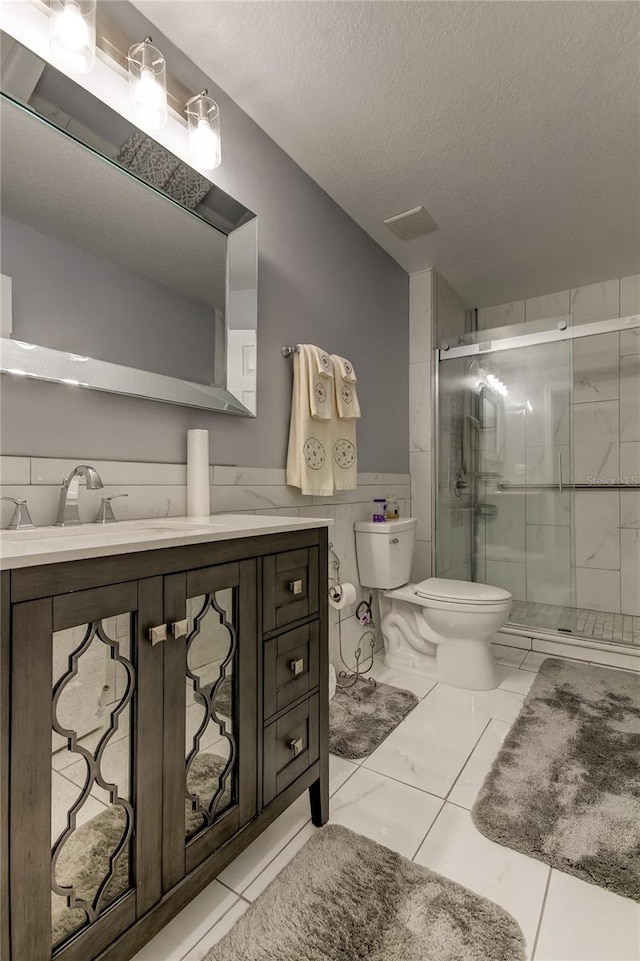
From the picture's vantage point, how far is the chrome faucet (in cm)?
113

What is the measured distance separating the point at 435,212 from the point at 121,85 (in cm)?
156

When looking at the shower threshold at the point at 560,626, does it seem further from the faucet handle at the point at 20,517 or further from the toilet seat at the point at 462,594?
the faucet handle at the point at 20,517

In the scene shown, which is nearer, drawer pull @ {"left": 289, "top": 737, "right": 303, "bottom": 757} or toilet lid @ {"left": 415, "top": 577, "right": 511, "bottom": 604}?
drawer pull @ {"left": 289, "top": 737, "right": 303, "bottom": 757}

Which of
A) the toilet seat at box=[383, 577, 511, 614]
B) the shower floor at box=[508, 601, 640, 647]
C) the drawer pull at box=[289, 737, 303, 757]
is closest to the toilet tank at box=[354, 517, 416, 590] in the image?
the toilet seat at box=[383, 577, 511, 614]

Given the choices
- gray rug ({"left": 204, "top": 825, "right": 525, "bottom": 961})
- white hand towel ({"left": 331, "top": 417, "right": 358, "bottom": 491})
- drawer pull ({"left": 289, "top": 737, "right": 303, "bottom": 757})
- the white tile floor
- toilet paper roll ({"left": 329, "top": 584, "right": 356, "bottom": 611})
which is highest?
white hand towel ({"left": 331, "top": 417, "right": 358, "bottom": 491})

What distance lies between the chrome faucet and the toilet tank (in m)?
1.45

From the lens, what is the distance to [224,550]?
100 centimetres

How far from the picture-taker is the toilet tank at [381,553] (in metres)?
2.34

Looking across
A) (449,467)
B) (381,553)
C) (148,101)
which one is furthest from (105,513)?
(449,467)

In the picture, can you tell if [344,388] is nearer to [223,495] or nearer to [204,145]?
[223,495]

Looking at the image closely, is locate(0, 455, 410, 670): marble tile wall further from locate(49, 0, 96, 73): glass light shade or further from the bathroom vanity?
locate(49, 0, 96, 73): glass light shade

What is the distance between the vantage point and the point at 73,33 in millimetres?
1146

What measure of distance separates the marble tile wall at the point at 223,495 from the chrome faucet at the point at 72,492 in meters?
0.03

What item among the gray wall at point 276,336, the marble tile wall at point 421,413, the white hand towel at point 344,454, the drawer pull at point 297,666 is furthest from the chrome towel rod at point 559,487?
the drawer pull at point 297,666
